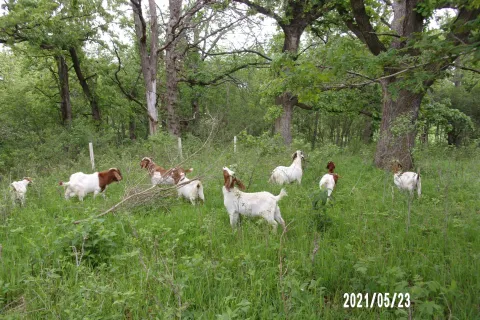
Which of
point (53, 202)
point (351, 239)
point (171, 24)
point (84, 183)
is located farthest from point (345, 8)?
point (53, 202)

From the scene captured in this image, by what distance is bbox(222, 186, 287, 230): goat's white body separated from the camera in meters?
4.80

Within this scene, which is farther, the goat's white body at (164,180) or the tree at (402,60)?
the goat's white body at (164,180)

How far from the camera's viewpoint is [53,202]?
21.7ft

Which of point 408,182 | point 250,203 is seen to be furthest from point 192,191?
point 408,182

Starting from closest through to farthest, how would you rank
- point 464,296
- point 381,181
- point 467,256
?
point 464,296, point 467,256, point 381,181

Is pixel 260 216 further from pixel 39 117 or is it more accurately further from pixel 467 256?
pixel 39 117

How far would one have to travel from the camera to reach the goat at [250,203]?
4816 millimetres

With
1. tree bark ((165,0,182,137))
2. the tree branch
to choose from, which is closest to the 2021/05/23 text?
the tree branch

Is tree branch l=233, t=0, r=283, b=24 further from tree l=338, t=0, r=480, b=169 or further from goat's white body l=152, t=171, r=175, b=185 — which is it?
goat's white body l=152, t=171, r=175, b=185

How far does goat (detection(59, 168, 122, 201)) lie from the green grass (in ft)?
1.63

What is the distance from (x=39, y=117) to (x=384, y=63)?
23.9 metres

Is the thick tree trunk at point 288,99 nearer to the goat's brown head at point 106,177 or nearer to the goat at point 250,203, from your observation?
the goat's brown head at point 106,177

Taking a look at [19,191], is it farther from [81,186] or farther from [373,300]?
[373,300]

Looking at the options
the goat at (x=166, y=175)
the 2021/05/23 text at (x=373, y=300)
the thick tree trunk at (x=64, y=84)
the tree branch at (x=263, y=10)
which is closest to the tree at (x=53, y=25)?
the thick tree trunk at (x=64, y=84)
